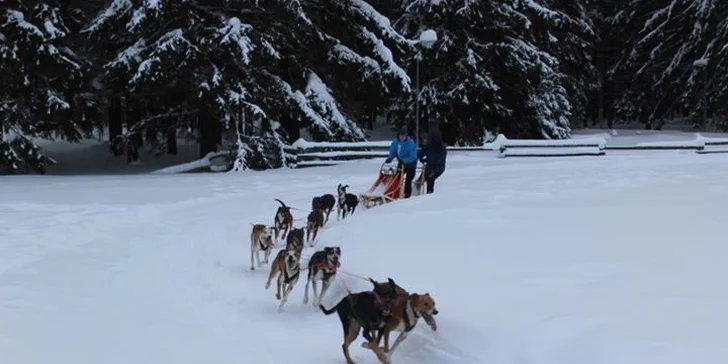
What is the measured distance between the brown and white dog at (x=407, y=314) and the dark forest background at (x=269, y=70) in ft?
55.6

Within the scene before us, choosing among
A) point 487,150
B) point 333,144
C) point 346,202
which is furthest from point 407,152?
point 487,150

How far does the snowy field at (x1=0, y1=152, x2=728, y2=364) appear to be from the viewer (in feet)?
18.2

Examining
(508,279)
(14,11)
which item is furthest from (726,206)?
(14,11)

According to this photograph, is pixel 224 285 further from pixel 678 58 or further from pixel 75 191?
pixel 678 58

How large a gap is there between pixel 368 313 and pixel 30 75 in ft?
71.9

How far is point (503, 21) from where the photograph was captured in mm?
29906

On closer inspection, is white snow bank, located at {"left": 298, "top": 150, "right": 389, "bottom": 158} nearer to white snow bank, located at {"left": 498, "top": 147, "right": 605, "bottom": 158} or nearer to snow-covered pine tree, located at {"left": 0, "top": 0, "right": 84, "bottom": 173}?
white snow bank, located at {"left": 498, "top": 147, "right": 605, "bottom": 158}

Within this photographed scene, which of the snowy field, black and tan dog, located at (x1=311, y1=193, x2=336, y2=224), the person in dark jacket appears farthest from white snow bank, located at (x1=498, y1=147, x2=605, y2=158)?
black and tan dog, located at (x1=311, y1=193, x2=336, y2=224)

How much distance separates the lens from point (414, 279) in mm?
7289

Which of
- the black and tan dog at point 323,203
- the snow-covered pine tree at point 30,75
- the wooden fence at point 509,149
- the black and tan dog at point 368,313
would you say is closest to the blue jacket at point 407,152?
the black and tan dog at point 323,203

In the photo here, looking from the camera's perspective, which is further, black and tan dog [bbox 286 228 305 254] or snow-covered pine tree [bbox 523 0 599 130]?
snow-covered pine tree [bbox 523 0 599 130]

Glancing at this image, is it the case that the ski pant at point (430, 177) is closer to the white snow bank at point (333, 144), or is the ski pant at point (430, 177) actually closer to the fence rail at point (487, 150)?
the fence rail at point (487, 150)

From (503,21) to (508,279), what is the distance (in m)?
24.9

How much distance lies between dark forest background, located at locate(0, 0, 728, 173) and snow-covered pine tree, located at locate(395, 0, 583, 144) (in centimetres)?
7
